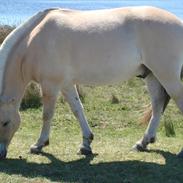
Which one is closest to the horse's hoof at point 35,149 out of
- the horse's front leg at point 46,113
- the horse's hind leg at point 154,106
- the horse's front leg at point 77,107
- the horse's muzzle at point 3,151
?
the horse's front leg at point 46,113

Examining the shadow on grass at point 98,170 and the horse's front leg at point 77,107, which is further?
the horse's front leg at point 77,107

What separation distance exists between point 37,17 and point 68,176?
230cm

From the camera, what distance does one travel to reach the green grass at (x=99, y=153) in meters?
7.00

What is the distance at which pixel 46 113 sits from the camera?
319 inches

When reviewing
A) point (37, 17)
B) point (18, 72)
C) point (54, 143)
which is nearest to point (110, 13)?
point (37, 17)

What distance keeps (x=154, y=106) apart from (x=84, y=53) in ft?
4.88

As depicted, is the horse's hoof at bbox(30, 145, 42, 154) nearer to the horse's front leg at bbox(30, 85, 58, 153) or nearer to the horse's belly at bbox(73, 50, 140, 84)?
the horse's front leg at bbox(30, 85, 58, 153)

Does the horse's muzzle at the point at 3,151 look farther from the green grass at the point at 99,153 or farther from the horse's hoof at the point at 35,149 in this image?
the horse's hoof at the point at 35,149

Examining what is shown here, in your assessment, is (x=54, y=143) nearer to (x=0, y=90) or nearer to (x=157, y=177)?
(x=0, y=90)

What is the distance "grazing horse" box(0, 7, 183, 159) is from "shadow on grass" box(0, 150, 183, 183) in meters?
0.58

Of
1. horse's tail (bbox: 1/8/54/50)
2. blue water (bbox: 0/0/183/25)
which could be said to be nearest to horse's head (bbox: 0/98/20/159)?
horse's tail (bbox: 1/8/54/50)

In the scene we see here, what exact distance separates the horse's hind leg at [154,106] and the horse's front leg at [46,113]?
4.25 feet

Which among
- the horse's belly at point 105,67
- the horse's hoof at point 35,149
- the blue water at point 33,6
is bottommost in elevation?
the blue water at point 33,6

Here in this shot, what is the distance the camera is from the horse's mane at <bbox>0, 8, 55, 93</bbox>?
7.79m
